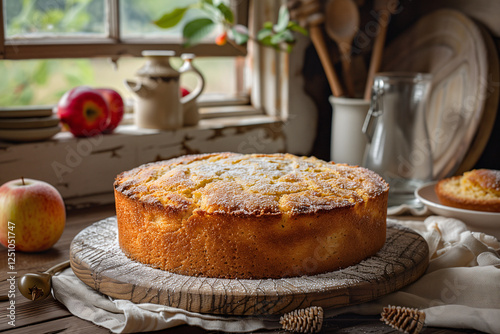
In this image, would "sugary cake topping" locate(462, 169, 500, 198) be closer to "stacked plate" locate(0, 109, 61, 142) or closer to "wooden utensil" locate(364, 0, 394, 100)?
"wooden utensil" locate(364, 0, 394, 100)

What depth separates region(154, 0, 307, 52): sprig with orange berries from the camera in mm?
1676

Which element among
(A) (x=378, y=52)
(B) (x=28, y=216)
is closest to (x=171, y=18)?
(A) (x=378, y=52)

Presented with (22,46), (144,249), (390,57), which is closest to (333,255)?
(144,249)

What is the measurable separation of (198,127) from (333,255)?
883 mm

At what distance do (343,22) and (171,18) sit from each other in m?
0.54

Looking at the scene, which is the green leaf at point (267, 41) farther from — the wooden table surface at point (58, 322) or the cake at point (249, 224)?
the wooden table surface at point (58, 322)

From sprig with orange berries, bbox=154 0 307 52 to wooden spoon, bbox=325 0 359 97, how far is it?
102 mm

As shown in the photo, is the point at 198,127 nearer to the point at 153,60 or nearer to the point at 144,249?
the point at 153,60

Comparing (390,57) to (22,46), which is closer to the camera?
(22,46)

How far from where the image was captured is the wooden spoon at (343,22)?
171 centimetres

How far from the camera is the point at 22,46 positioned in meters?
1.49

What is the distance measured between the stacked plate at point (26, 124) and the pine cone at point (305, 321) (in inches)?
34.3

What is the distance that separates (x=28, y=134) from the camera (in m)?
1.35

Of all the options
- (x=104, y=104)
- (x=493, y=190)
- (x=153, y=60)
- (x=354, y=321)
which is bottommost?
(x=354, y=321)
